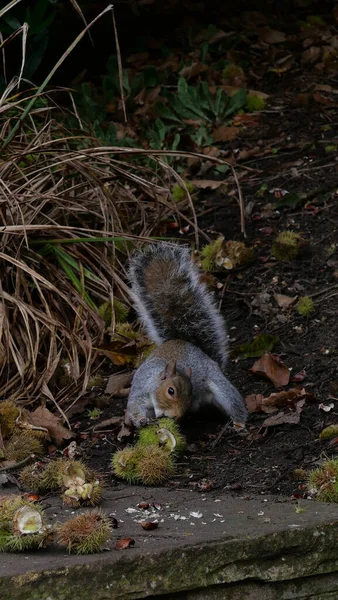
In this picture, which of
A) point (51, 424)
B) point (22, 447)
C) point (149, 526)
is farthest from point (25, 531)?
point (51, 424)

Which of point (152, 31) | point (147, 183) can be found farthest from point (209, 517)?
point (152, 31)

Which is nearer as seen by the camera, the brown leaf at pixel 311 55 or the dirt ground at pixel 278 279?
the dirt ground at pixel 278 279

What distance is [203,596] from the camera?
297cm

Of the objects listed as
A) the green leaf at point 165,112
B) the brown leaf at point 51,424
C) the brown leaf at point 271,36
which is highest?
the brown leaf at point 51,424

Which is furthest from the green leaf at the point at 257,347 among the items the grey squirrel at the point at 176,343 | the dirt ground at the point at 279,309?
the grey squirrel at the point at 176,343

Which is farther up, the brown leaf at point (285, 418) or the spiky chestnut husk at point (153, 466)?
the spiky chestnut husk at point (153, 466)

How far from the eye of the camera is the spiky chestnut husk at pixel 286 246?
585 centimetres

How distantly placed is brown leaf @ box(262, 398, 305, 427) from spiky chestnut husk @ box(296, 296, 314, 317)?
3.04 feet

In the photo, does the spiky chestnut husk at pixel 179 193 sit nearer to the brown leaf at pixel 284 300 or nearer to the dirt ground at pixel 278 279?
the dirt ground at pixel 278 279

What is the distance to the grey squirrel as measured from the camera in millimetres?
4402

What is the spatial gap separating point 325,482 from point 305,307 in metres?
1.84

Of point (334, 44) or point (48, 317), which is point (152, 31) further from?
point (48, 317)

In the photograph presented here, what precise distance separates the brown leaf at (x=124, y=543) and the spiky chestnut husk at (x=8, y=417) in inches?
67.0

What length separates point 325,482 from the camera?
11.8ft
